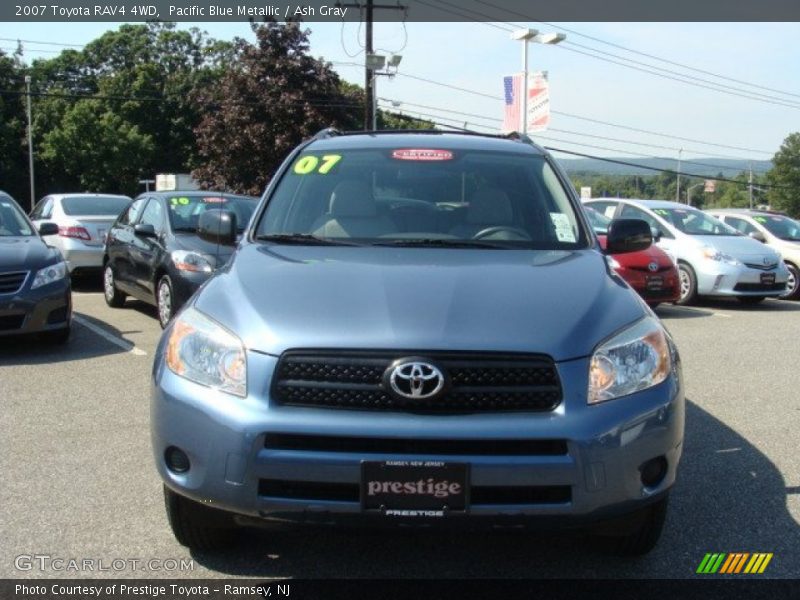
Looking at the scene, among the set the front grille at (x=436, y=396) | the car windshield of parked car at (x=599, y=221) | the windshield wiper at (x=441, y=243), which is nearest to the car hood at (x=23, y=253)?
the windshield wiper at (x=441, y=243)

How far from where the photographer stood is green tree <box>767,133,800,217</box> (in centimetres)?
9844

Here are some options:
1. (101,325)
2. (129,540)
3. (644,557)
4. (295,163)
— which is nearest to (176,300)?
(101,325)

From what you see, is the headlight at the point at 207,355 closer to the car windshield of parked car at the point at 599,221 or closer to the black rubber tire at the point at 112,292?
the black rubber tire at the point at 112,292

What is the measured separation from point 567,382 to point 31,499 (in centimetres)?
272

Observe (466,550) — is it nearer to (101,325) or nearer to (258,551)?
(258,551)

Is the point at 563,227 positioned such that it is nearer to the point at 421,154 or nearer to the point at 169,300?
the point at 421,154

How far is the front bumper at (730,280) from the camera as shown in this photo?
13.4m

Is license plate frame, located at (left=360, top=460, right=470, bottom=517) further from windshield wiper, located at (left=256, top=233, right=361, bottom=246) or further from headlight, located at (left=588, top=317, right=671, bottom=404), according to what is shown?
windshield wiper, located at (left=256, top=233, right=361, bottom=246)

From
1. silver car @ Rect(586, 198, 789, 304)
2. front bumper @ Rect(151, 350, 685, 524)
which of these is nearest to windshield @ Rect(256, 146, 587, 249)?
front bumper @ Rect(151, 350, 685, 524)

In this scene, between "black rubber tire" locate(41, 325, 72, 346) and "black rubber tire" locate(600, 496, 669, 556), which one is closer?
"black rubber tire" locate(600, 496, 669, 556)

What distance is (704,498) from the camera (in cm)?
446
